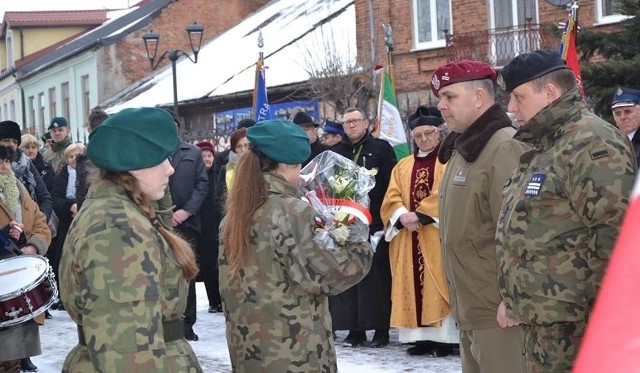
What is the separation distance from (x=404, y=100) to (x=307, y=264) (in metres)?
18.7

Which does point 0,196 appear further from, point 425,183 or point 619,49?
point 619,49

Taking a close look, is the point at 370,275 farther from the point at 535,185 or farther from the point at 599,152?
the point at 599,152

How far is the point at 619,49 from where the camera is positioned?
33.1 ft

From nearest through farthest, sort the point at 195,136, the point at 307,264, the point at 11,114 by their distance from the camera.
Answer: the point at 307,264
the point at 195,136
the point at 11,114

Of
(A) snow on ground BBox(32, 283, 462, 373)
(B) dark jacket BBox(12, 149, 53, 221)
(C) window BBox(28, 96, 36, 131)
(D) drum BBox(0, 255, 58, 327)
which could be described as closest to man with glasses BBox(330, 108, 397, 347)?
(A) snow on ground BBox(32, 283, 462, 373)

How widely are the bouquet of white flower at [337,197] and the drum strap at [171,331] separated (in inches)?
43.1

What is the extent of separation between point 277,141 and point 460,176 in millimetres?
→ 1023

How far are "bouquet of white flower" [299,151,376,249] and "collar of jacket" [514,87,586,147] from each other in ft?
3.06

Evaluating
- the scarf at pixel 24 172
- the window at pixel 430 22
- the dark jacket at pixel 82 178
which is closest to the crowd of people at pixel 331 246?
the dark jacket at pixel 82 178

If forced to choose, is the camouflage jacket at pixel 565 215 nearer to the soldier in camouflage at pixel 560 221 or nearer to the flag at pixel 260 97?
the soldier in camouflage at pixel 560 221

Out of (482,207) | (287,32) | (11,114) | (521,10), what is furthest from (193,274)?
(11,114)

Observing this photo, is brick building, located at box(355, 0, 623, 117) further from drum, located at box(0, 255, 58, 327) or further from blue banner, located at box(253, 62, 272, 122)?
drum, located at box(0, 255, 58, 327)

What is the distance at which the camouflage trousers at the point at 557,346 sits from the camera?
3.88 metres

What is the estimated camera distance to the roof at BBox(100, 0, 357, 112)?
85.5 feet
